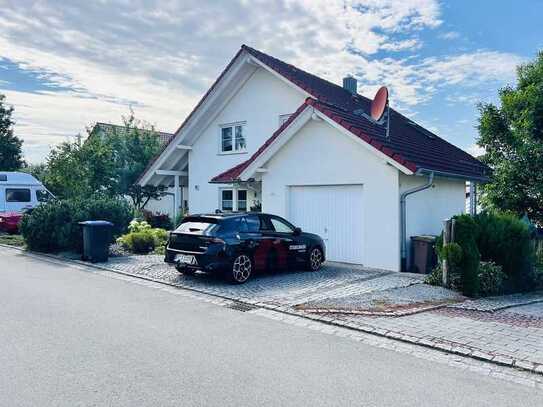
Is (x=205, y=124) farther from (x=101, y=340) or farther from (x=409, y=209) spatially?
(x=101, y=340)

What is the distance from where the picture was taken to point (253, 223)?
1035 centimetres

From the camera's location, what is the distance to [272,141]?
45.0 ft

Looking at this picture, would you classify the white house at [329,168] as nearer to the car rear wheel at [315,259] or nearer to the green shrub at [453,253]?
the car rear wheel at [315,259]

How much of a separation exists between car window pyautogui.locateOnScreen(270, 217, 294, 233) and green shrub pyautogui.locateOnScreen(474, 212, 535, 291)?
4256 millimetres

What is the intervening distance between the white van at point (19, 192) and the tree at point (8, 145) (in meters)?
13.8

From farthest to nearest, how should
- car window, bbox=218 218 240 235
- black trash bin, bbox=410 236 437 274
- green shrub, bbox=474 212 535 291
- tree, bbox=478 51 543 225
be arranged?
1. tree, bbox=478 51 543 225
2. black trash bin, bbox=410 236 437 274
3. green shrub, bbox=474 212 535 291
4. car window, bbox=218 218 240 235

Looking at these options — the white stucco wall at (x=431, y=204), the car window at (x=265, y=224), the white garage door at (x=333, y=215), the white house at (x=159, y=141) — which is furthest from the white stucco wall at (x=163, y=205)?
the car window at (x=265, y=224)

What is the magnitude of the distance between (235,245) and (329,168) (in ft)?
14.5

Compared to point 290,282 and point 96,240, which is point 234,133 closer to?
point 96,240

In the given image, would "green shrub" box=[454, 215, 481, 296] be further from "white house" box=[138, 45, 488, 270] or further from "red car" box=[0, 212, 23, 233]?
"red car" box=[0, 212, 23, 233]

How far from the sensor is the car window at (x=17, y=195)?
892 inches

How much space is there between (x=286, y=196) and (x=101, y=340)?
28.9 feet

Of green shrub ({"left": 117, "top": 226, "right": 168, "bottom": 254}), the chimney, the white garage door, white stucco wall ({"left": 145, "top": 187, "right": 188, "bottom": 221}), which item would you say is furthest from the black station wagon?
white stucco wall ({"left": 145, "top": 187, "right": 188, "bottom": 221})

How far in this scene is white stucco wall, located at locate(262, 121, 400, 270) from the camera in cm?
1166
